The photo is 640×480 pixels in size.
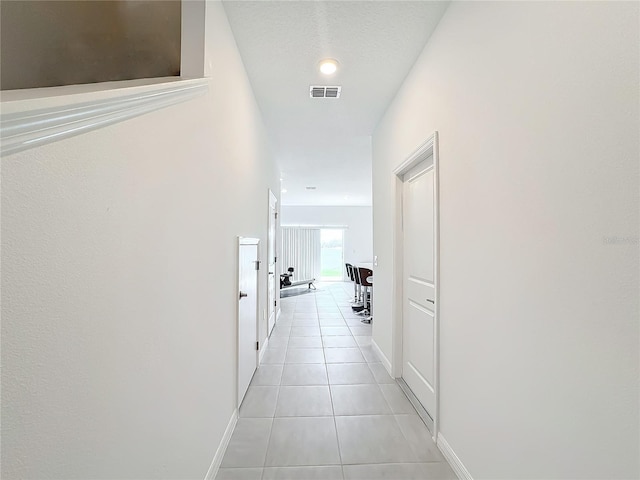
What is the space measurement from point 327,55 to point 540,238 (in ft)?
6.28

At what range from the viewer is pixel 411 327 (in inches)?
97.6

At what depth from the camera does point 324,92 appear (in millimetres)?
2645

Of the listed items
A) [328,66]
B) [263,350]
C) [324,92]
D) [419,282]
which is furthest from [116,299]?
[263,350]

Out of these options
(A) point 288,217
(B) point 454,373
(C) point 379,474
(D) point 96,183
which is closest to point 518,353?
(B) point 454,373

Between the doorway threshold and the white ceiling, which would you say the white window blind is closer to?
the white ceiling

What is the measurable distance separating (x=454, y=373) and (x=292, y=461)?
108 centimetres

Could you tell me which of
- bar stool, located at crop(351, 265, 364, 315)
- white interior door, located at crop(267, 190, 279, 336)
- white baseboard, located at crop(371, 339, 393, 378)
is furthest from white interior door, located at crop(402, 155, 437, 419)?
bar stool, located at crop(351, 265, 364, 315)

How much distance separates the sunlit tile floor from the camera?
162 cm

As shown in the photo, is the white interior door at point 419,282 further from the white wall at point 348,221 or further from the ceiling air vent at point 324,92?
the white wall at point 348,221

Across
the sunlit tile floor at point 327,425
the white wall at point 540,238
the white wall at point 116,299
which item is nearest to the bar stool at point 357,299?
the sunlit tile floor at point 327,425

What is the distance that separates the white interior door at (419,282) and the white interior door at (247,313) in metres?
1.41

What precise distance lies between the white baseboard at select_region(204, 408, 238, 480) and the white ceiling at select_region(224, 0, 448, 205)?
8.53ft

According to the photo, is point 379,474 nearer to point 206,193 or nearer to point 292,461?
point 292,461

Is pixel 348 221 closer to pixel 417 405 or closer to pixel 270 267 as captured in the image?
pixel 270 267
